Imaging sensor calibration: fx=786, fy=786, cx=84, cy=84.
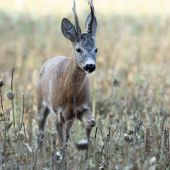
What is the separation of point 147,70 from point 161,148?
18.1ft

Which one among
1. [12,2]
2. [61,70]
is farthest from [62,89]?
[12,2]

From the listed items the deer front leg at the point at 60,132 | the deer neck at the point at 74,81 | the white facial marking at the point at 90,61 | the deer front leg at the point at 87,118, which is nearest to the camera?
the white facial marking at the point at 90,61

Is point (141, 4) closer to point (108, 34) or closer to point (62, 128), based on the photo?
point (108, 34)

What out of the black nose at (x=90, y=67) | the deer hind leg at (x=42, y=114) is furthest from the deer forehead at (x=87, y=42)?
the deer hind leg at (x=42, y=114)

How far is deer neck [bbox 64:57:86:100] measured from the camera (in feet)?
23.7

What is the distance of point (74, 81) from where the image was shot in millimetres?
7258

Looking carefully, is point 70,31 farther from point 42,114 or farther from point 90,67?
point 42,114

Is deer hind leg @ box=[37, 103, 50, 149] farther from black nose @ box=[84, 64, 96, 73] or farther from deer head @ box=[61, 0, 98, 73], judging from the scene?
black nose @ box=[84, 64, 96, 73]

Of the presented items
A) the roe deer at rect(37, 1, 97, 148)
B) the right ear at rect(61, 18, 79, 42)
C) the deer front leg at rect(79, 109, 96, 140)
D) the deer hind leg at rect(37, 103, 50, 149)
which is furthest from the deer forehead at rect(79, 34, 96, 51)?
the deer hind leg at rect(37, 103, 50, 149)

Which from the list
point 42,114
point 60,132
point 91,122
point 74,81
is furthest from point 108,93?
point 91,122

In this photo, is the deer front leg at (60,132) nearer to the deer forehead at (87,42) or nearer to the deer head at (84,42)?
the deer head at (84,42)

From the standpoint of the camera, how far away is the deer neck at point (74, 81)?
7.23 metres

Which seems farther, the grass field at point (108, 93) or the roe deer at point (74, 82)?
the roe deer at point (74, 82)

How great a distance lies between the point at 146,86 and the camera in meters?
9.87
